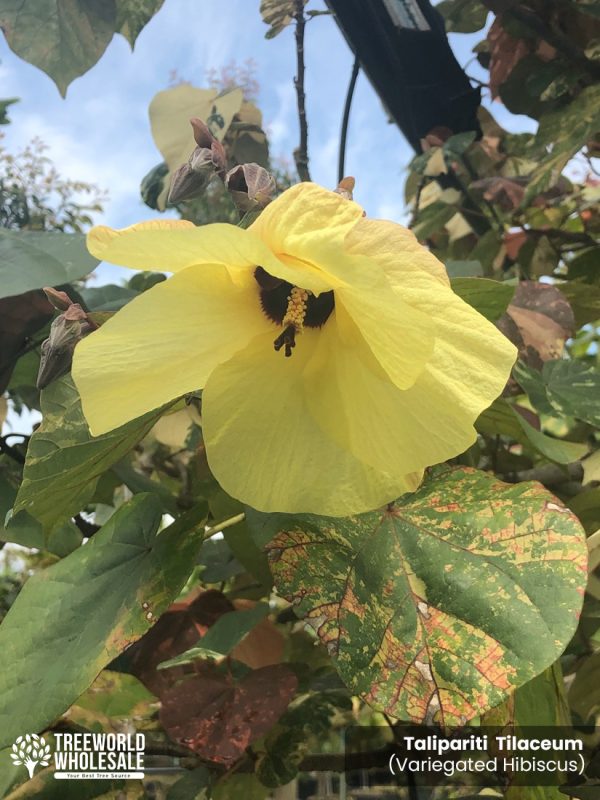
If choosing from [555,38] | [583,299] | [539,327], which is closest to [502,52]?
[555,38]

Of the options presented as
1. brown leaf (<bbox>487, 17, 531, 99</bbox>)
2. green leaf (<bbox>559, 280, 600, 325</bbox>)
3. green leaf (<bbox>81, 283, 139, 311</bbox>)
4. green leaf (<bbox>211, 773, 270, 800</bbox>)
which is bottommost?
green leaf (<bbox>211, 773, 270, 800</bbox>)

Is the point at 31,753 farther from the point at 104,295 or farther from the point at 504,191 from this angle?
the point at 504,191

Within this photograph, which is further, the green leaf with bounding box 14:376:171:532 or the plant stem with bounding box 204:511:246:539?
the plant stem with bounding box 204:511:246:539

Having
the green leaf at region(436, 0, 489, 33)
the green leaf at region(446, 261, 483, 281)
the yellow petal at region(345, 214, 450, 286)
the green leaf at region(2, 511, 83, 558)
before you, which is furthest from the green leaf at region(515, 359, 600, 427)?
the green leaf at region(436, 0, 489, 33)

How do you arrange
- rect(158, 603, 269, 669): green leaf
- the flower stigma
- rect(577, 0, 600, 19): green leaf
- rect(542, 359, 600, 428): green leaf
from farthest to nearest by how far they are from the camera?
rect(577, 0, 600, 19): green leaf → rect(542, 359, 600, 428): green leaf → rect(158, 603, 269, 669): green leaf → the flower stigma

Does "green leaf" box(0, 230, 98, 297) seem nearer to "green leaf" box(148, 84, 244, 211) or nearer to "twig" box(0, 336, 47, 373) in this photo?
"twig" box(0, 336, 47, 373)

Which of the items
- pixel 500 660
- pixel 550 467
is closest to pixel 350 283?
pixel 500 660
